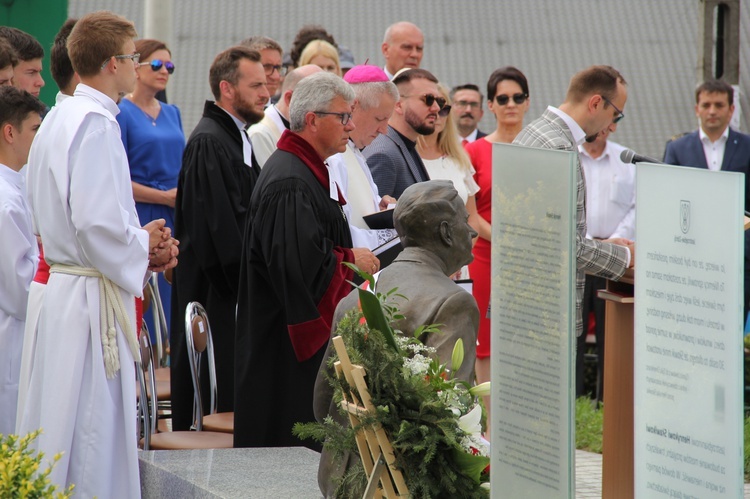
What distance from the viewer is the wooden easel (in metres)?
3.07

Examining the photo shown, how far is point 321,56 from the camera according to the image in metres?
7.84

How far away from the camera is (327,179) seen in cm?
506

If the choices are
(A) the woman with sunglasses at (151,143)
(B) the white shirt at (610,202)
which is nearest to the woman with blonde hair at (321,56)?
(A) the woman with sunglasses at (151,143)

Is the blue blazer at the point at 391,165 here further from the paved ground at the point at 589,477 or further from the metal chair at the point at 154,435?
the paved ground at the point at 589,477

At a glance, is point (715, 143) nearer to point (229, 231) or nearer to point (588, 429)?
point (588, 429)

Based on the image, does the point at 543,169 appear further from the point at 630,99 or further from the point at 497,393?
the point at 630,99

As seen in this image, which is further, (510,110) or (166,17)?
(166,17)

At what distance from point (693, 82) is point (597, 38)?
1.63 m

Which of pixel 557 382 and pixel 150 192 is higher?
pixel 150 192

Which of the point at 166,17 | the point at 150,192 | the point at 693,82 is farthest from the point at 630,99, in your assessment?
the point at 150,192

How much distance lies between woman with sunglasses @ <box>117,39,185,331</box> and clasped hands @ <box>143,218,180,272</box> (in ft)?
8.37

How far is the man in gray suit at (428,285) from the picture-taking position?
337cm

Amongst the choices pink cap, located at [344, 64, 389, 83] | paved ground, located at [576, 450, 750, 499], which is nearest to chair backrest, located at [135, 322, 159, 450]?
pink cap, located at [344, 64, 389, 83]

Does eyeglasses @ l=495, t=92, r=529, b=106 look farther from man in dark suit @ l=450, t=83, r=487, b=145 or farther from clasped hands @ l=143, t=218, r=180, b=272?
clasped hands @ l=143, t=218, r=180, b=272
